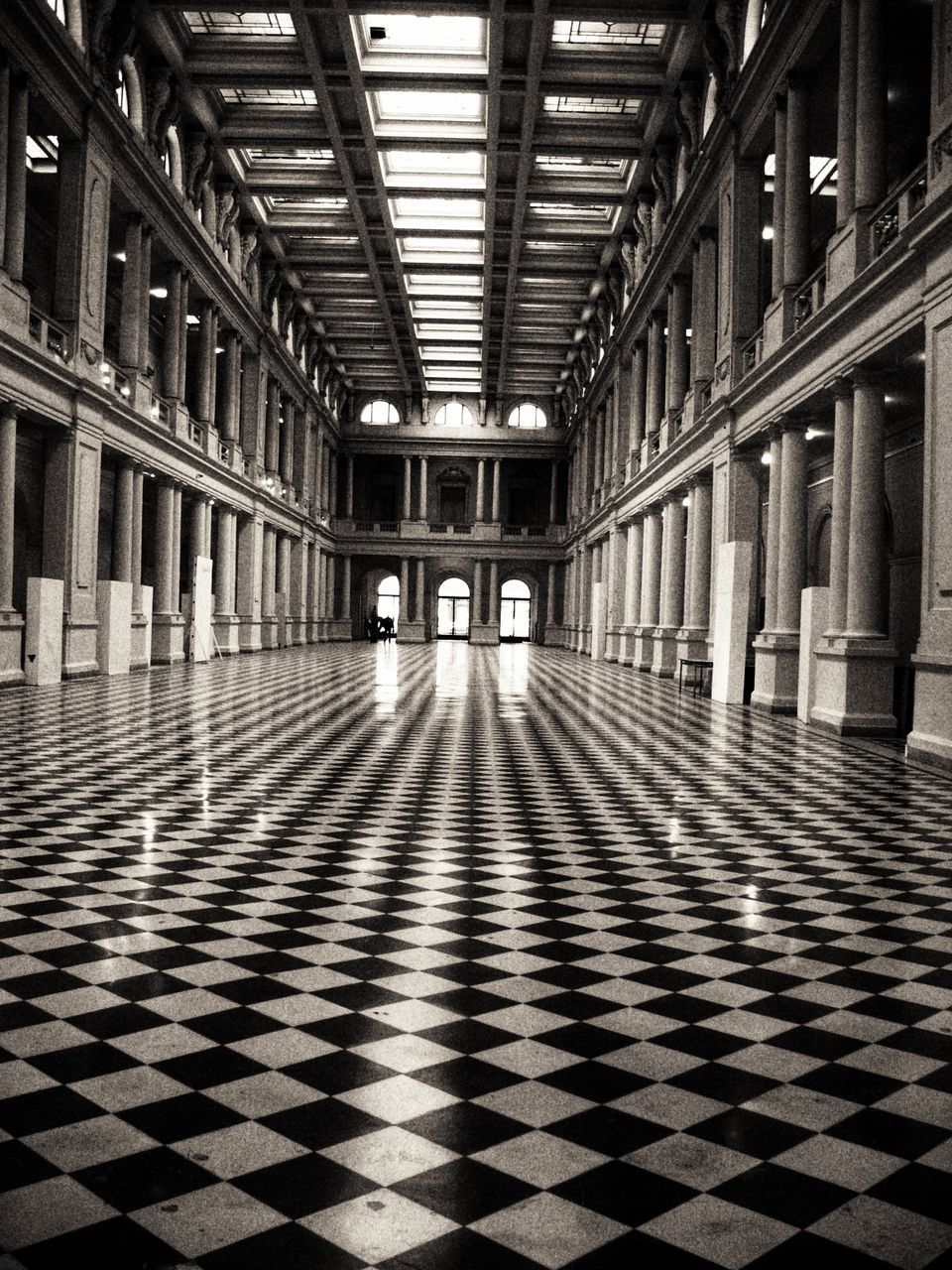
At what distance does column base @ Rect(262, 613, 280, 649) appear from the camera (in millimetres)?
41134

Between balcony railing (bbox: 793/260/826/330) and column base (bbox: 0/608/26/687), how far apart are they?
46.0 feet

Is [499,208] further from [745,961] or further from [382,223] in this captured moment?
[745,961]

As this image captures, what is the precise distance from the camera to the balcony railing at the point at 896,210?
1323cm

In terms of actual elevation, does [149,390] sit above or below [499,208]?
below

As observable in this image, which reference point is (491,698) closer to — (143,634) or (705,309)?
(143,634)

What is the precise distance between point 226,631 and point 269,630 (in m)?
6.81

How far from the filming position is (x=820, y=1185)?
295cm

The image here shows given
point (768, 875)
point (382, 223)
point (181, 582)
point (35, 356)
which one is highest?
point (382, 223)

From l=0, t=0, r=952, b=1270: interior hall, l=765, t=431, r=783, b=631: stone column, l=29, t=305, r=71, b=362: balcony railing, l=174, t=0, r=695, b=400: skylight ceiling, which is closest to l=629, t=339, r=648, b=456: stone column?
l=0, t=0, r=952, b=1270: interior hall

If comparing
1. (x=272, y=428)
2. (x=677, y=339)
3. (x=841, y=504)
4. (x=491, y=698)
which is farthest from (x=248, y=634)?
(x=841, y=504)

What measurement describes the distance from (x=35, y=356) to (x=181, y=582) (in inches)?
877

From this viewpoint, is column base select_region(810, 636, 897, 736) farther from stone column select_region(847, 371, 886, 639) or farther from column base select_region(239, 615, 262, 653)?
column base select_region(239, 615, 262, 653)

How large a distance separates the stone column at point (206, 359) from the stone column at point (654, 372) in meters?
12.9

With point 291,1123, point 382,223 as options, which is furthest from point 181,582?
point 291,1123
